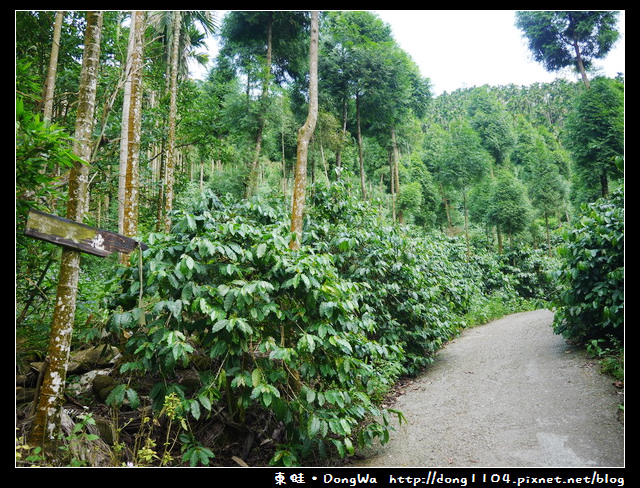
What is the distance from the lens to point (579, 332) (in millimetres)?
5902

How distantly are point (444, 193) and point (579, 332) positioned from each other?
17096 mm

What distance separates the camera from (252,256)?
3.60 metres

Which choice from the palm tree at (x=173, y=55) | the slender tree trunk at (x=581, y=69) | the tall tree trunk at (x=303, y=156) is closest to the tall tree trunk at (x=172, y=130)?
the palm tree at (x=173, y=55)

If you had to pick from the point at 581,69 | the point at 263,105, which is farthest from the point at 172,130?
the point at 581,69

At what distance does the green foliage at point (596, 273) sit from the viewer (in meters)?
4.66

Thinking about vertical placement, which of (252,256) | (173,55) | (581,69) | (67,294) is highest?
(581,69)

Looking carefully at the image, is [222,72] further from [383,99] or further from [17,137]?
[17,137]

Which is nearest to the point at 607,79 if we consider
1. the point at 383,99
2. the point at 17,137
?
the point at 383,99

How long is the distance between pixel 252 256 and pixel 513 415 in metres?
3.65

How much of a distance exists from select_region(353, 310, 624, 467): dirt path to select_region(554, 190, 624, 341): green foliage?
22.9 inches

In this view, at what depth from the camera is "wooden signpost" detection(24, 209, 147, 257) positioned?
2746mm

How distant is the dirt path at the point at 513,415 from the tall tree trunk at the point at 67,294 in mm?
2833

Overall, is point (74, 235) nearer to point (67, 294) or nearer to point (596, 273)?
point (67, 294)
